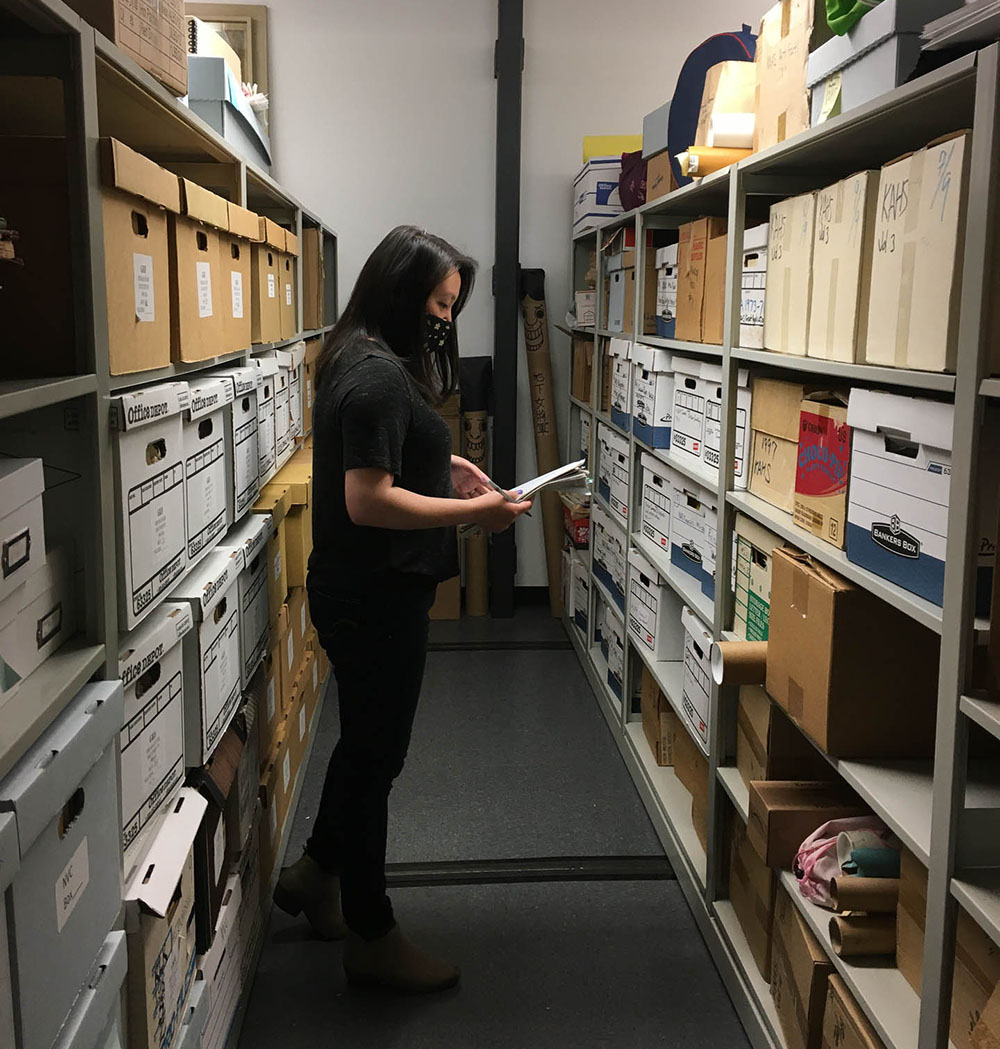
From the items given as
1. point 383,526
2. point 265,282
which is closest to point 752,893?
point 383,526

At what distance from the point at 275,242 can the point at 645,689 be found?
169 centimetres

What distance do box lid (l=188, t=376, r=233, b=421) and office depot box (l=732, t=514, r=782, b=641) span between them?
105cm

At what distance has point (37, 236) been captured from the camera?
1.17 metres

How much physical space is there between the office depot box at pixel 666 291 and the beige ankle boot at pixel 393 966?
172cm

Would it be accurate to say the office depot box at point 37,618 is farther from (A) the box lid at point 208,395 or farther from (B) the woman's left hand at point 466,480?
(B) the woman's left hand at point 466,480

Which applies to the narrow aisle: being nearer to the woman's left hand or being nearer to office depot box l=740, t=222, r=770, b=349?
the woman's left hand

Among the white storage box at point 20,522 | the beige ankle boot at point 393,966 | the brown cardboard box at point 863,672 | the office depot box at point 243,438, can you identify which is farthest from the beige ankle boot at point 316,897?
the white storage box at point 20,522

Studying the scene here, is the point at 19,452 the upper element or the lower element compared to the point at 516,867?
upper

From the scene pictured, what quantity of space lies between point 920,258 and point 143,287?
3.46 ft

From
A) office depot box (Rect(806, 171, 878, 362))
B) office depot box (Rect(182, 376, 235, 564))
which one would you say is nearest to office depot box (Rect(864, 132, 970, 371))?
office depot box (Rect(806, 171, 878, 362))

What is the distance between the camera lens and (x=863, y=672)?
162cm

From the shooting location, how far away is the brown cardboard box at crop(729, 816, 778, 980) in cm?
199

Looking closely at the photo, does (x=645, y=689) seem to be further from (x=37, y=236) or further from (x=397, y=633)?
(x=37, y=236)

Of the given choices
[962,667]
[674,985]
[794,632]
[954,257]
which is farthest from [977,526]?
[674,985]
